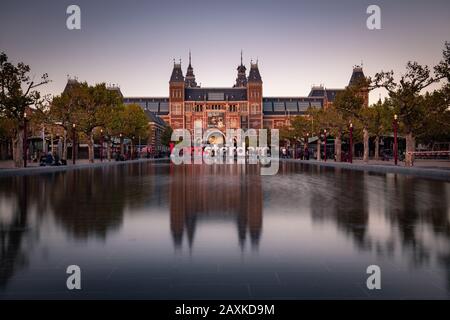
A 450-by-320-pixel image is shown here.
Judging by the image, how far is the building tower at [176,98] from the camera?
145525mm

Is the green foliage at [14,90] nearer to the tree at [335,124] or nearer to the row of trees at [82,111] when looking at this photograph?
the row of trees at [82,111]

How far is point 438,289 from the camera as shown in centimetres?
443

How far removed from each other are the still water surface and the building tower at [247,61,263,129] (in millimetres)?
136710

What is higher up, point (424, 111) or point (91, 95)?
point (91, 95)

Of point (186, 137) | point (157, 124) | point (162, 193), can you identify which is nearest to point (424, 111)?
point (162, 193)

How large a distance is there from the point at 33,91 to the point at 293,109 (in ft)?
412

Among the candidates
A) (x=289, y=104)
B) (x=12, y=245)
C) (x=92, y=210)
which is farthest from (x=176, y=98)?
(x=12, y=245)

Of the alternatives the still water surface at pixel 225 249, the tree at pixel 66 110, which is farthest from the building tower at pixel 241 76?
the still water surface at pixel 225 249

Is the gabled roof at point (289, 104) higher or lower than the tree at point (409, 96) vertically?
higher

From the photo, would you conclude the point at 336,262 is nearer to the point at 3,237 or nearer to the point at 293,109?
the point at 3,237

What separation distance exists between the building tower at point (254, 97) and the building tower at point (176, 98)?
22876 mm

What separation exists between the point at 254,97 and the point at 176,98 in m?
26.5

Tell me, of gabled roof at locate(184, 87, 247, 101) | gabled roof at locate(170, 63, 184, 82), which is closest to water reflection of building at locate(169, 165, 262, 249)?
gabled roof at locate(170, 63, 184, 82)
